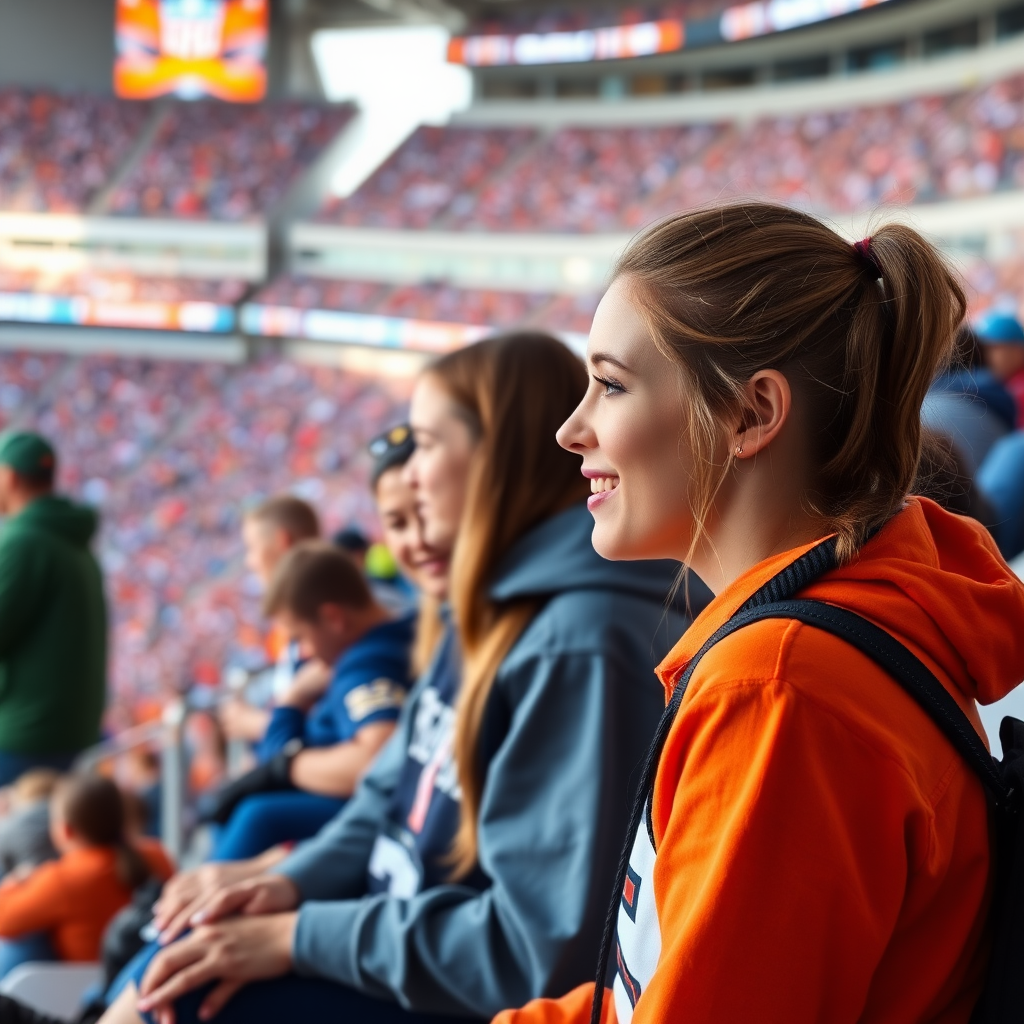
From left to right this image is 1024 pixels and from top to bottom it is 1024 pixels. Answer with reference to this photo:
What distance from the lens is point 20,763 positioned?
10.8 ft

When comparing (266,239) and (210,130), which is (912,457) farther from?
(210,130)

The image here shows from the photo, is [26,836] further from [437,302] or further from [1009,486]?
[437,302]

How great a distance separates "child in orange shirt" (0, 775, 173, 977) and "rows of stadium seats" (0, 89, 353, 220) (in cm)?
1424

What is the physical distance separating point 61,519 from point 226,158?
566 inches

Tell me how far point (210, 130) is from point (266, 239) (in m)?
2.44

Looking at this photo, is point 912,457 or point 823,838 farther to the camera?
point 912,457

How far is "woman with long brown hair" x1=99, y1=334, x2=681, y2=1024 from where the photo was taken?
1.17m

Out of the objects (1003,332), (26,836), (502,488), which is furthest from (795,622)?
(1003,332)

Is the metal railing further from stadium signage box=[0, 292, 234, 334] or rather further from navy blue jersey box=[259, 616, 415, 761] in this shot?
stadium signage box=[0, 292, 234, 334]

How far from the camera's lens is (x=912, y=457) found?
79 centimetres

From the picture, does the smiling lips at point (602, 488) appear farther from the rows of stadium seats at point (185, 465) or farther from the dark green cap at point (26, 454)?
the rows of stadium seats at point (185, 465)

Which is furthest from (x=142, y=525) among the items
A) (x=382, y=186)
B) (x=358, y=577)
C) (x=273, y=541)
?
(x=358, y=577)

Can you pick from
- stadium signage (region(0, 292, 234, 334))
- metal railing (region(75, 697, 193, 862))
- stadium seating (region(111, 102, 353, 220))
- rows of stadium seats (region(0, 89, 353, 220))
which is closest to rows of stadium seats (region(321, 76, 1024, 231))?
stadium seating (region(111, 102, 353, 220))

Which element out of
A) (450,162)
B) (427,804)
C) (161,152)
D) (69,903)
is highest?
(161,152)
